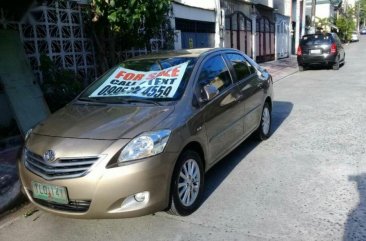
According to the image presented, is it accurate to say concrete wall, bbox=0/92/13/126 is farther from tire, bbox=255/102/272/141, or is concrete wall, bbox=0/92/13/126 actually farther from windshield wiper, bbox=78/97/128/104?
tire, bbox=255/102/272/141

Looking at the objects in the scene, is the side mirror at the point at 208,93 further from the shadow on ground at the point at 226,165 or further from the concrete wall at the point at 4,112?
the concrete wall at the point at 4,112

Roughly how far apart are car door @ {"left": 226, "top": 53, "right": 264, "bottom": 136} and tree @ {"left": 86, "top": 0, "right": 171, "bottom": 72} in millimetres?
2563

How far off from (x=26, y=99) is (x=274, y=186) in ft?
13.4

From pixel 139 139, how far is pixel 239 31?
16920 millimetres

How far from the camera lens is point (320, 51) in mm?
16750

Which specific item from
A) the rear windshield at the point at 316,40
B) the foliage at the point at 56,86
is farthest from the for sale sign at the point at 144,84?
the rear windshield at the point at 316,40

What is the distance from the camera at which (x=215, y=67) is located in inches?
191

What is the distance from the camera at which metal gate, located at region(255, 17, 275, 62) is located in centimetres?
2205

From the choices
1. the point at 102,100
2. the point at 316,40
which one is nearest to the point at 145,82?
the point at 102,100

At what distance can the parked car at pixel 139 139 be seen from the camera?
327cm

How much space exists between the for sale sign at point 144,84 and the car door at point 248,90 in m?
1.08

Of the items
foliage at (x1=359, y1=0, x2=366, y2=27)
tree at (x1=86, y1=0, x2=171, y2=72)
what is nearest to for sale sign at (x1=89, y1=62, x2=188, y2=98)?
tree at (x1=86, y1=0, x2=171, y2=72)

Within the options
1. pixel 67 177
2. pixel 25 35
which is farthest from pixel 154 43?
pixel 67 177

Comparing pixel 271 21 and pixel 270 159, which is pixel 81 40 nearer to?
pixel 270 159
